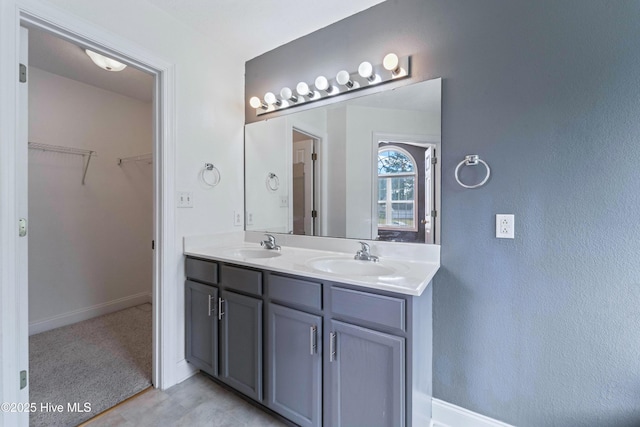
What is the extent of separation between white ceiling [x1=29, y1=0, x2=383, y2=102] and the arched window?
927mm

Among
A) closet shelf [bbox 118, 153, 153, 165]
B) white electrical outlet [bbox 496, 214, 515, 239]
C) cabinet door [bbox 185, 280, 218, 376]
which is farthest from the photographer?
closet shelf [bbox 118, 153, 153, 165]

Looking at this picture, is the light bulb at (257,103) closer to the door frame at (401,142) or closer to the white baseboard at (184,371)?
the door frame at (401,142)

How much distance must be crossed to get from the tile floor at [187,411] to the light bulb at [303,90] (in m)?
2.00

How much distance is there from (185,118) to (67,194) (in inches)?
70.0

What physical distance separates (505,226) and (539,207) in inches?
6.1

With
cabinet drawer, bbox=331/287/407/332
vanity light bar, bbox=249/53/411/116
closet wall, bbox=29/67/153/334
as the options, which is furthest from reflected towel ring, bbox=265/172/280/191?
closet wall, bbox=29/67/153/334

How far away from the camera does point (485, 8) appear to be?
1.38m

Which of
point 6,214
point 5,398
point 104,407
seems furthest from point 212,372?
point 6,214

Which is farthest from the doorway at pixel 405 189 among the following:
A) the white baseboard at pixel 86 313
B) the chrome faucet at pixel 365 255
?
the white baseboard at pixel 86 313

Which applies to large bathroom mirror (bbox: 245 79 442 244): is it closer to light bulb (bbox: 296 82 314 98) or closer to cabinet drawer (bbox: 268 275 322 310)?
light bulb (bbox: 296 82 314 98)

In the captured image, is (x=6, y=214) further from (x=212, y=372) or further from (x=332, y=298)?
(x=332, y=298)

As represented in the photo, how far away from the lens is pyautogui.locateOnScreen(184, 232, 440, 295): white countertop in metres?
1.19

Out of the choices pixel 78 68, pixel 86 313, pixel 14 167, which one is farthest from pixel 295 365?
pixel 78 68

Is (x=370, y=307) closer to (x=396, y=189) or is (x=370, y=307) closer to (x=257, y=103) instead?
(x=396, y=189)
